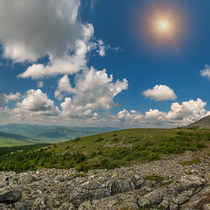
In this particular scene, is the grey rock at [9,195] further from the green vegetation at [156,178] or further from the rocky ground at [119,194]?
the green vegetation at [156,178]

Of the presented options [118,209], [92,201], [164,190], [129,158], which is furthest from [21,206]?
[129,158]

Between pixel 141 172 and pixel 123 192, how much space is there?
8.10 meters

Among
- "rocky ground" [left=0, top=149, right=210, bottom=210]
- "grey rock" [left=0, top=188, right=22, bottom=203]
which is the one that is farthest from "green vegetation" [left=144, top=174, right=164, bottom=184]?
"grey rock" [left=0, top=188, right=22, bottom=203]

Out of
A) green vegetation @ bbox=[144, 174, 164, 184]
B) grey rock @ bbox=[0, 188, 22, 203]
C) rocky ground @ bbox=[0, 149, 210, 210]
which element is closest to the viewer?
rocky ground @ bbox=[0, 149, 210, 210]

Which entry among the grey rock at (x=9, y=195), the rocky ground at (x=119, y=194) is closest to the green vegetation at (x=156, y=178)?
the rocky ground at (x=119, y=194)

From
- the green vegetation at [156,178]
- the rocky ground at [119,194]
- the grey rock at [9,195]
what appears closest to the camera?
the rocky ground at [119,194]

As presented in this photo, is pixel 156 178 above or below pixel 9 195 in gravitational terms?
above

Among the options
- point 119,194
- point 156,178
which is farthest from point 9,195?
point 156,178

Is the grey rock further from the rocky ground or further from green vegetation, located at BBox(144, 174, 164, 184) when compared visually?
green vegetation, located at BBox(144, 174, 164, 184)

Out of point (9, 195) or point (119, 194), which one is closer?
point (9, 195)

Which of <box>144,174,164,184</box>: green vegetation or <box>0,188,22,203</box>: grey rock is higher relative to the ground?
<box>144,174,164,184</box>: green vegetation

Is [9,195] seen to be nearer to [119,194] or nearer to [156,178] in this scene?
[119,194]

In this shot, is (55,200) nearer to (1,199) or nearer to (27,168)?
(1,199)

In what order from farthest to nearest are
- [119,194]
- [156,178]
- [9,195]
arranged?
[156,178]
[119,194]
[9,195]
